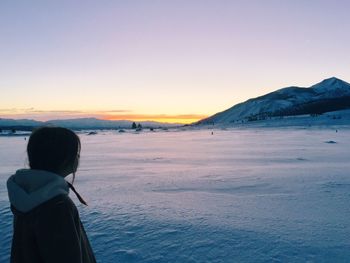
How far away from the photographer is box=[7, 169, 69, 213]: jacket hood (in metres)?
1.70

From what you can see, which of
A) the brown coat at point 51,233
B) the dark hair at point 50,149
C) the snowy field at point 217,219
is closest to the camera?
the brown coat at point 51,233

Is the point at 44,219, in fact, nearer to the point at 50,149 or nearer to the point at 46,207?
the point at 46,207

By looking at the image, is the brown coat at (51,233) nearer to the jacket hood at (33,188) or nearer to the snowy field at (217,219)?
the jacket hood at (33,188)

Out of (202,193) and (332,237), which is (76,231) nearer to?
(332,237)

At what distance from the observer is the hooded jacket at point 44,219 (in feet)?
5.52

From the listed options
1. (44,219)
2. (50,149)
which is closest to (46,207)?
(44,219)

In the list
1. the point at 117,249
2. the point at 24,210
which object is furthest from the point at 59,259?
the point at 117,249

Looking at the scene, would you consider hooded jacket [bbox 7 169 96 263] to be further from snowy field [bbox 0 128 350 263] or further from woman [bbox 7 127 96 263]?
snowy field [bbox 0 128 350 263]

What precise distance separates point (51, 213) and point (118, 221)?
3.99m

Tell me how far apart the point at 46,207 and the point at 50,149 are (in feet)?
1.06

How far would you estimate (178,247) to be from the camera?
175 inches

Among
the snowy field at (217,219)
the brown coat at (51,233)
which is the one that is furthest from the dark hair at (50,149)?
the snowy field at (217,219)

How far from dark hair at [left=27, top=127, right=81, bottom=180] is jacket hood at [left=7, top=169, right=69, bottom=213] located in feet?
0.27

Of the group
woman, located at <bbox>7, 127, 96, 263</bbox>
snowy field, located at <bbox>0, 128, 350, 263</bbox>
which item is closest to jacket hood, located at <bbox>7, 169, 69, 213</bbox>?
woman, located at <bbox>7, 127, 96, 263</bbox>
